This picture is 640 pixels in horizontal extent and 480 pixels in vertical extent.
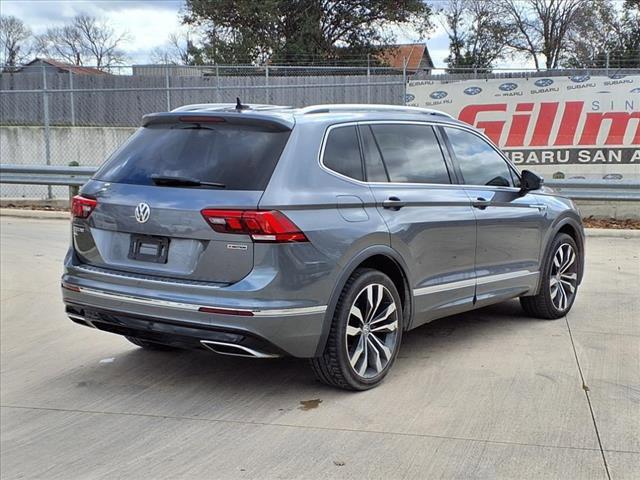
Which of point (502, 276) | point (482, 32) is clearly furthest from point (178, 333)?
point (482, 32)

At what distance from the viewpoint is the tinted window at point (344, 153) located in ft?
14.6

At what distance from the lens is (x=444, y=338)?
5855mm

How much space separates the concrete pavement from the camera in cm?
369

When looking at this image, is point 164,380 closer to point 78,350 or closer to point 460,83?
point 78,350

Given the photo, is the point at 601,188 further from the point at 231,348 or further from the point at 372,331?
the point at 231,348

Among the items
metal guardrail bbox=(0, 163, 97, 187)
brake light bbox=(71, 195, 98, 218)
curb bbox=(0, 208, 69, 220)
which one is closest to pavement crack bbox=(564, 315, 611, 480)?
brake light bbox=(71, 195, 98, 218)

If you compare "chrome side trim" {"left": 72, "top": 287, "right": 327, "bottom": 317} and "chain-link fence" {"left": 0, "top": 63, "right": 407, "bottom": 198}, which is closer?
"chrome side trim" {"left": 72, "top": 287, "right": 327, "bottom": 317}

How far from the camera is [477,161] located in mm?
5719

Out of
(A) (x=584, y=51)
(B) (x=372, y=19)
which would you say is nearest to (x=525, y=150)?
(B) (x=372, y=19)

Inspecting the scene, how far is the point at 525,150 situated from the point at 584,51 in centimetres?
3557

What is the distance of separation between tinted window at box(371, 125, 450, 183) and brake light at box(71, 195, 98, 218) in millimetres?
1895

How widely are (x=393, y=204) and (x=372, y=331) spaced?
830 millimetres

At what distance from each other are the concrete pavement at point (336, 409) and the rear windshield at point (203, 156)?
1406 mm

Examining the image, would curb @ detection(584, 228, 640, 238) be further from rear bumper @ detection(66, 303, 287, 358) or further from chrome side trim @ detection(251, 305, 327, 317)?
rear bumper @ detection(66, 303, 287, 358)
